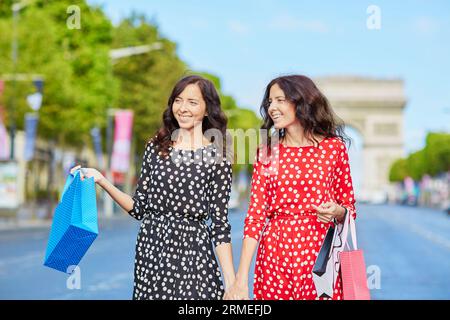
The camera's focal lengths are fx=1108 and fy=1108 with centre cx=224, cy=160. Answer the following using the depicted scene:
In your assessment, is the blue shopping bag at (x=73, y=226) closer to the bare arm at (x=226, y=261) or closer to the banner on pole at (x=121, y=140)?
the bare arm at (x=226, y=261)

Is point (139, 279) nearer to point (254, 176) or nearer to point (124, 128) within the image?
point (254, 176)

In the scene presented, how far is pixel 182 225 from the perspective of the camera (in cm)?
430

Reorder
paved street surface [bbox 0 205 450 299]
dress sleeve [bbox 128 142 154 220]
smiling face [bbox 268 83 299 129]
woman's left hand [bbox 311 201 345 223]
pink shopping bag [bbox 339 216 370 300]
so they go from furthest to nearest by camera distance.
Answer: paved street surface [bbox 0 205 450 299] → dress sleeve [bbox 128 142 154 220] → smiling face [bbox 268 83 299 129] → woman's left hand [bbox 311 201 345 223] → pink shopping bag [bbox 339 216 370 300]

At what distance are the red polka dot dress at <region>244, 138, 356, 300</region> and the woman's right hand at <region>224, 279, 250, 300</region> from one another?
8.5 inches

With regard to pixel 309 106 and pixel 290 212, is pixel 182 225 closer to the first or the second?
pixel 290 212

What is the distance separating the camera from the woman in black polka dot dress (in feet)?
13.9

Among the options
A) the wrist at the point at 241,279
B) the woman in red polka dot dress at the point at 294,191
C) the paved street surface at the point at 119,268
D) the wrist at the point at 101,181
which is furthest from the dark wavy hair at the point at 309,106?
the paved street surface at the point at 119,268

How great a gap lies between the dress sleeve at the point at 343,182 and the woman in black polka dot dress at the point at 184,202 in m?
0.42

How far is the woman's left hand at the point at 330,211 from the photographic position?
402 centimetres

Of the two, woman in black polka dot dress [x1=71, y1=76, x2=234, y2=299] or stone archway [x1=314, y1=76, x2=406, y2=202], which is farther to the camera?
stone archway [x1=314, y1=76, x2=406, y2=202]

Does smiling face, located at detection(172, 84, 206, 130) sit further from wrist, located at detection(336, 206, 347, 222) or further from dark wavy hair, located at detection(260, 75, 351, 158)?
wrist, located at detection(336, 206, 347, 222)

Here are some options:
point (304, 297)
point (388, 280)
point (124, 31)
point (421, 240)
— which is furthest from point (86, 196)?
point (124, 31)

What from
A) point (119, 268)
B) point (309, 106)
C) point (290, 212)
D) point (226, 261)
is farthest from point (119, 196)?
point (119, 268)

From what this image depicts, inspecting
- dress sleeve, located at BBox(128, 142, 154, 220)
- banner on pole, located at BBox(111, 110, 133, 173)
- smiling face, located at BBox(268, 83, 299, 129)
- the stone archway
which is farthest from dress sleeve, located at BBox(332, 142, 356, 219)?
the stone archway
